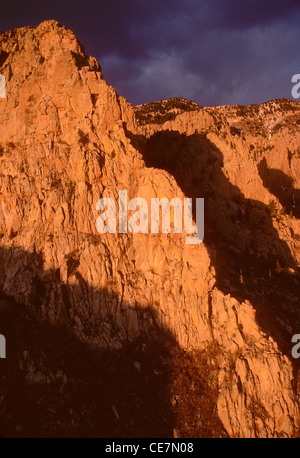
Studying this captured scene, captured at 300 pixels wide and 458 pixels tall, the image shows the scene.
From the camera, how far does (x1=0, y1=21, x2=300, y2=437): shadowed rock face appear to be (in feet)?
57.2

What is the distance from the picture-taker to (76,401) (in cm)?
1741

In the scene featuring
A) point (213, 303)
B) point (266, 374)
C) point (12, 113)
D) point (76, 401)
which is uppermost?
point (12, 113)

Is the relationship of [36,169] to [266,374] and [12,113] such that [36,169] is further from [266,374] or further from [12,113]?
[266,374]

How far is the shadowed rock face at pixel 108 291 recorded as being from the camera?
17438mm

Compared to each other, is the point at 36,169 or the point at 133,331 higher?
the point at 36,169

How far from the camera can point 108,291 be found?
20.4 meters
